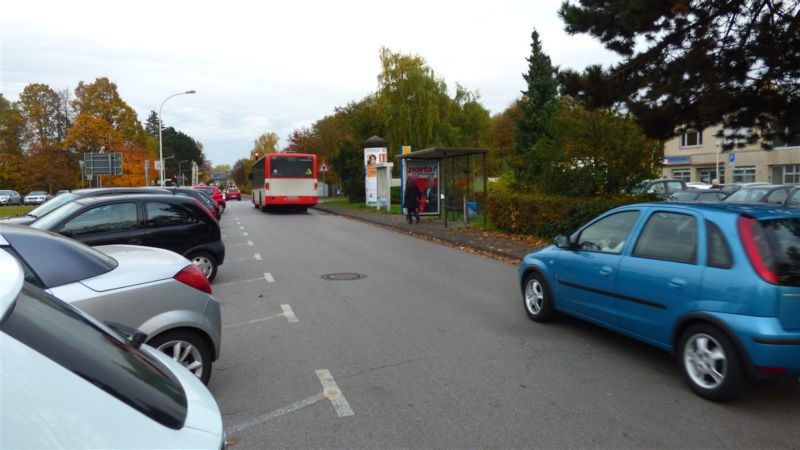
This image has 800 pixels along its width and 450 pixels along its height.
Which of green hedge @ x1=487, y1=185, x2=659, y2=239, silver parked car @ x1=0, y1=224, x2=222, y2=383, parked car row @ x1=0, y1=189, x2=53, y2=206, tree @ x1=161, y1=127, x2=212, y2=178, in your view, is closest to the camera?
silver parked car @ x1=0, y1=224, x2=222, y2=383

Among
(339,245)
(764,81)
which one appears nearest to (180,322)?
(764,81)

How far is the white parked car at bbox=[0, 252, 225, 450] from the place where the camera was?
1.49 metres

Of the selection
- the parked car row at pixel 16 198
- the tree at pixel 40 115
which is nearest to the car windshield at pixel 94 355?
the parked car row at pixel 16 198

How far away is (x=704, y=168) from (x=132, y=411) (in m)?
60.9

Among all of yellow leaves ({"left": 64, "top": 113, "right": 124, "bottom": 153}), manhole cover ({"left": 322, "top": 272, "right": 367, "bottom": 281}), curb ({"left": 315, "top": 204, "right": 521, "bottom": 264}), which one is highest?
yellow leaves ({"left": 64, "top": 113, "right": 124, "bottom": 153})

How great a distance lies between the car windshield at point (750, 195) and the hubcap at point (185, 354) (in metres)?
16.5

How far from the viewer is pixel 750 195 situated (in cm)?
1742

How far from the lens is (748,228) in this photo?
4.64m

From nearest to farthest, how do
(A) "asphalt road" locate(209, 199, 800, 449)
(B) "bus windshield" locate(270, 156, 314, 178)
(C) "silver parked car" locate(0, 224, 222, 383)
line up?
1. (A) "asphalt road" locate(209, 199, 800, 449)
2. (C) "silver parked car" locate(0, 224, 222, 383)
3. (B) "bus windshield" locate(270, 156, 314, 178)

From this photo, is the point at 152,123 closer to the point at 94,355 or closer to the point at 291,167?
the point at 291,167

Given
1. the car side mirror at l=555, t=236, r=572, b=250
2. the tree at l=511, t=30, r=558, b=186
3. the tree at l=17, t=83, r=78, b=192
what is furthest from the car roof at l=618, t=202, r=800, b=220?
the tree at l=17, t=83, r=78, b=192

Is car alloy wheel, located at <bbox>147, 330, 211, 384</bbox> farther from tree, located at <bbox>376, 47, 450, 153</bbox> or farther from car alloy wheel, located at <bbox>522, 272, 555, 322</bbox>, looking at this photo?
tree, located at <bbox>376, 47, 450, 153</bbox>

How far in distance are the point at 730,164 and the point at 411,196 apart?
31626 mm

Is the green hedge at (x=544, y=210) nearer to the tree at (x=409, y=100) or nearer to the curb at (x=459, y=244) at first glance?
the curb at (x=459, y=244)
